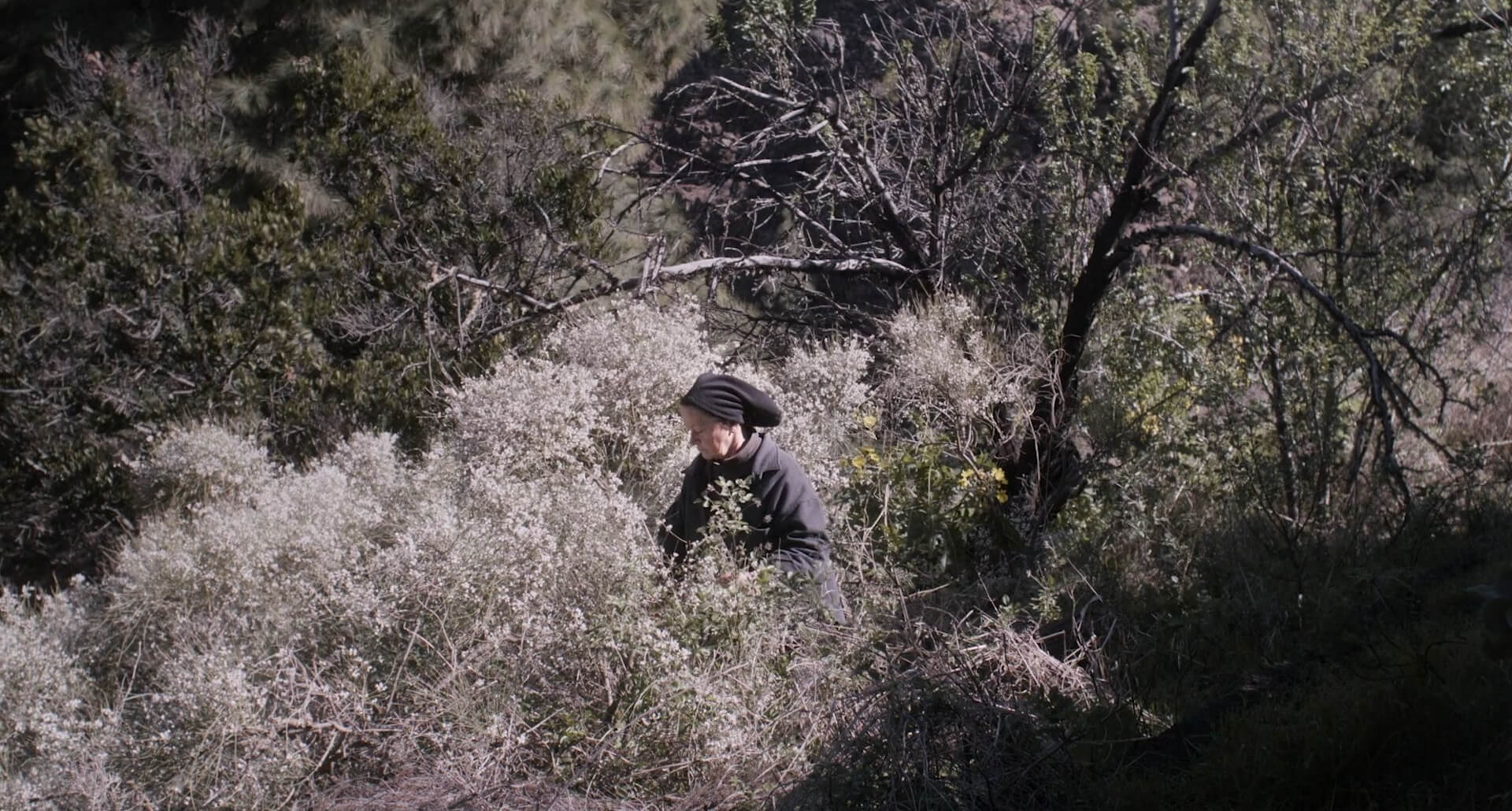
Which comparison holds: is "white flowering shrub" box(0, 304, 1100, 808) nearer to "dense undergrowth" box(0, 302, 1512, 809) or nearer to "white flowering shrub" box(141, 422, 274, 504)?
"dense undergrowth" box(0, 302, 1512, 809)

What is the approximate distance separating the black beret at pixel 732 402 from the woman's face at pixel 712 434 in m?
0.03

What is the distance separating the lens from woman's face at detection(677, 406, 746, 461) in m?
4.78

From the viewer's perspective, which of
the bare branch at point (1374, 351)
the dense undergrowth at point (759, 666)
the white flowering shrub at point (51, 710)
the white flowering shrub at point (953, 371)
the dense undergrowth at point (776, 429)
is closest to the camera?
the dense undergrowth at point (759, 666)

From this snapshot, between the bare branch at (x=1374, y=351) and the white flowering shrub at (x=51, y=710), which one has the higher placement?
the bare branch at (x=1374, y=351)

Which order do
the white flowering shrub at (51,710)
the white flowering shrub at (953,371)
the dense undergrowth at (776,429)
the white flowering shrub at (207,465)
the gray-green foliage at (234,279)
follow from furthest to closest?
the gray-green foliage at (234,279) < the white flowering shrub at (207,465) < the white flowering shrub at (953,371) < the white flowering shrub at (51,710) < the dense undergrowth at (776,429)

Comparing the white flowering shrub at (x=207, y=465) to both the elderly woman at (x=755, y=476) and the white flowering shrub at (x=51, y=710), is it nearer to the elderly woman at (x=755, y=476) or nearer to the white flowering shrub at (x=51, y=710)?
the white flowering shrub at (x=51, y=710)

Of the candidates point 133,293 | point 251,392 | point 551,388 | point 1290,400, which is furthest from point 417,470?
point 1290,400

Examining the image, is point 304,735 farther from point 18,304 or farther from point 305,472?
point 18,304

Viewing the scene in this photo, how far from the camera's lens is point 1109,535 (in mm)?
6336

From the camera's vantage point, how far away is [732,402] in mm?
4801

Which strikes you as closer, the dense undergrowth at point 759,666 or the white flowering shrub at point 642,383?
the dense undergrowth at point 759,666

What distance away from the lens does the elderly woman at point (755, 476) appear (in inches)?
186

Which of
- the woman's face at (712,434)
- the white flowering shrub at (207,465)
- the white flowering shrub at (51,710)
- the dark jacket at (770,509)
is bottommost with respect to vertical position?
the white flowering shrub at (51,710)

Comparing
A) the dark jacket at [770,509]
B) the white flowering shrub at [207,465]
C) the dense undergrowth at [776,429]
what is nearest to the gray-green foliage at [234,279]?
the dense undergrowth at [776,429]
